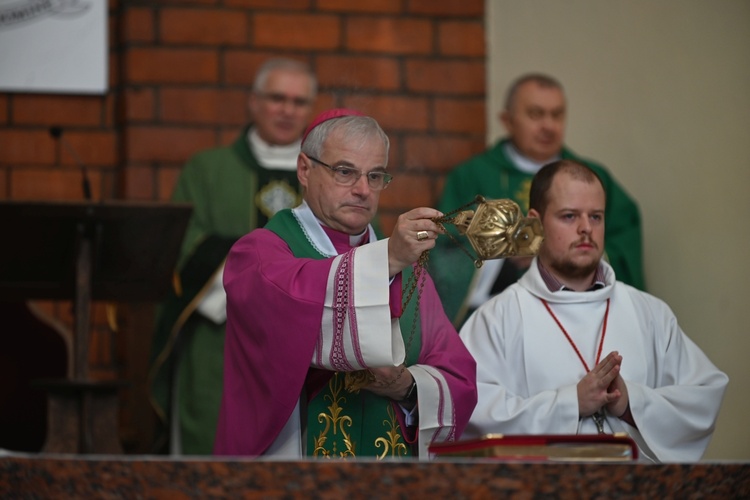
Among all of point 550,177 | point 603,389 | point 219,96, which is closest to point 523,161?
point 219,96

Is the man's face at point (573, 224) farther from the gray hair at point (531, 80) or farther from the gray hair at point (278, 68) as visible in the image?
the gray hair at point (278, 68)

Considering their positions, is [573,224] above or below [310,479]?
above

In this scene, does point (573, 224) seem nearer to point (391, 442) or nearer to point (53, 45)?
point (391, 442)

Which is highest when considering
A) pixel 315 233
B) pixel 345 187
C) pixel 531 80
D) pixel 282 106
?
pixel 531 80

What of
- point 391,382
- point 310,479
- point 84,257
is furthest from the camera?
point 84,257

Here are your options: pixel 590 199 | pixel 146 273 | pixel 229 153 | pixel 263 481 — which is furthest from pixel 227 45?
pixel 263 481

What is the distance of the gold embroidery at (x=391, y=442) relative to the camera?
3.31 metres

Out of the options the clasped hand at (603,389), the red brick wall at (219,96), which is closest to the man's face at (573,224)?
the clasped hand at (603,389)

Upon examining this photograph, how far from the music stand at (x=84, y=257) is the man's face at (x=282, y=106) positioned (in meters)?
1.26

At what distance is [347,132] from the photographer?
11.0 feet

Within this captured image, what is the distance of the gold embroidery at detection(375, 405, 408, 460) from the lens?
3307 mm

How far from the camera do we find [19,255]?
461 centimetres

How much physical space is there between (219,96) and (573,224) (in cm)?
301

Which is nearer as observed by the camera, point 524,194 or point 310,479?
point 310,479
